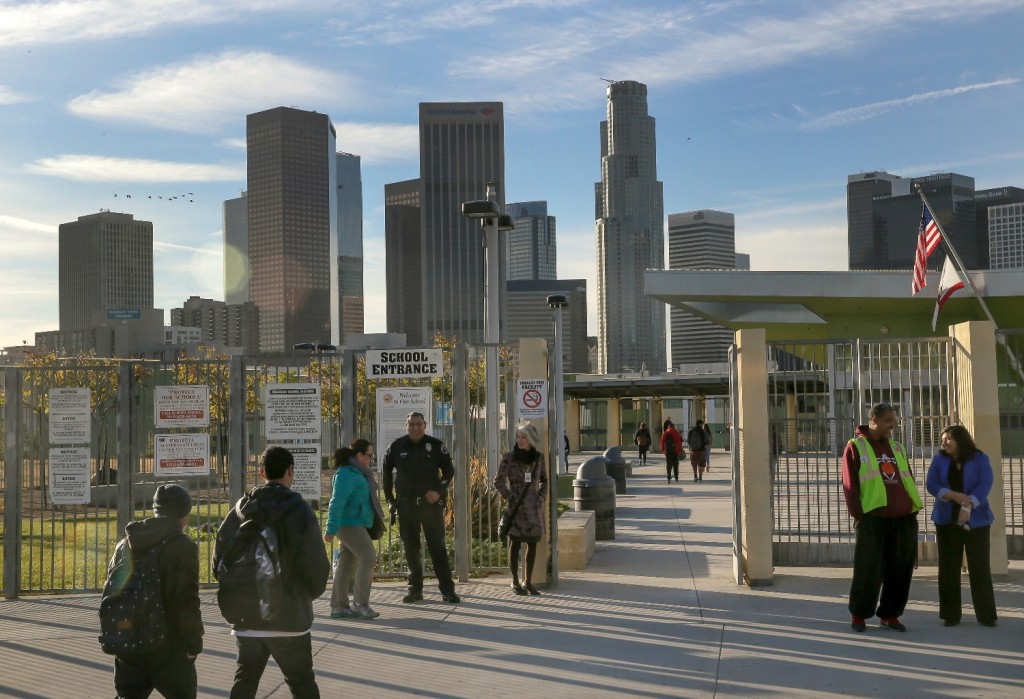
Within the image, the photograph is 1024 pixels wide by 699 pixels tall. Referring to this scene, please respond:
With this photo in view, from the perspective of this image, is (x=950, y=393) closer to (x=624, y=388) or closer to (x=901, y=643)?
(x=901, y=643)

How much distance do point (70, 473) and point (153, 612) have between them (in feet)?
20.5

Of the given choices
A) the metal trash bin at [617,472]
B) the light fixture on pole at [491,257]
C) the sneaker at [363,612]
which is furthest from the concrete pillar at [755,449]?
the metal trash bin at [617,472]

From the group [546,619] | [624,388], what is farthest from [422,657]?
→ [624,388]

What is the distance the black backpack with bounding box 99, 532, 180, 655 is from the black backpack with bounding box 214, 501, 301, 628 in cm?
35

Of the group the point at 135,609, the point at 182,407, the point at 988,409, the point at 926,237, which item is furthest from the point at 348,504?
the point at 926,237

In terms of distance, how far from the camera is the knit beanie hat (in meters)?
5.48

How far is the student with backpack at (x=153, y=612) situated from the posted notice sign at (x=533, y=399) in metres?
5.66

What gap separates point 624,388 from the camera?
Answer: 5397 cm

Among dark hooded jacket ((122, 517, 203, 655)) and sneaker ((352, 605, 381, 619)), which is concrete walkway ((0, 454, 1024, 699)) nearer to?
sneaker ((352, 605, 381, 619))

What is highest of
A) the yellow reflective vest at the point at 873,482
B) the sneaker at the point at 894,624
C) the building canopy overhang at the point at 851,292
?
the building canopy overhang at the point at 851,292

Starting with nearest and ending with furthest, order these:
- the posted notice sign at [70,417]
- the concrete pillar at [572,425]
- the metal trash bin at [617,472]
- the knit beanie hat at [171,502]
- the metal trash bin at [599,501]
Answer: the knit beanie hat at [171,502] → the posted notice sign at [70,417] → the metal trash bin at [599,501] → the metal trash bin at [617,472] → the concrete pillar at [572,425]

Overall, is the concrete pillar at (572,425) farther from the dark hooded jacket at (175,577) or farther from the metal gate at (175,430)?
the dark hooded jacket at (175,577)

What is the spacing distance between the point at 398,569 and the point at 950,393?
591 cm

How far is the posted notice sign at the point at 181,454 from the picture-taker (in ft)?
35.6
